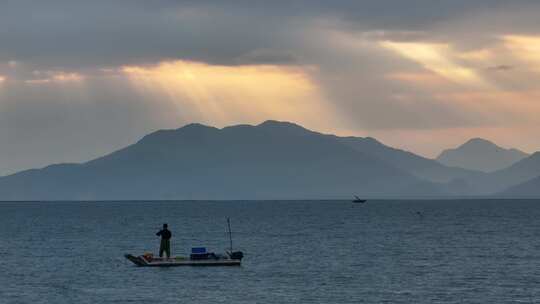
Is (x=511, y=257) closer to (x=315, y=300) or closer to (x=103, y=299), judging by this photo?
(x=315, y=300)

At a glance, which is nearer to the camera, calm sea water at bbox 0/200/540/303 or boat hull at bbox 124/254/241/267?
calm sea water at bbox 0/200/540/303

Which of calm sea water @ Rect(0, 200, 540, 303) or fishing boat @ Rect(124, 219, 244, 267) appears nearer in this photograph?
calm sea water @ Rect(0, 200, 540, 303)

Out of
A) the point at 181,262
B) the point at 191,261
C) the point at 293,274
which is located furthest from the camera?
the point at 191,261

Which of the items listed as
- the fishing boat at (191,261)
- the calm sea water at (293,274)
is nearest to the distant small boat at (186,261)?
the fishing boat at (191,261)

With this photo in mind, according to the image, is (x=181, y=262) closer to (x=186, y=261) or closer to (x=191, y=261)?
(x=186, y=261)

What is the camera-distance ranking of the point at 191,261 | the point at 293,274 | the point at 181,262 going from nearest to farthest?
the point at 293,274, the point at 181,262, the point at 191,261

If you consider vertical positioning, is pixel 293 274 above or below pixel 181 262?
below

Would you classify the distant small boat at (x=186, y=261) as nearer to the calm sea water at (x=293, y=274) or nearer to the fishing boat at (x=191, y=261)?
the fishing boat at (x=191, y=261)

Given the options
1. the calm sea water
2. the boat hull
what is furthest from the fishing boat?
the calm sea water

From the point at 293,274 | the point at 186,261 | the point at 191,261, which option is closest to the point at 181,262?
the point at 186,261

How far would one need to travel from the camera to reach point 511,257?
93.2m

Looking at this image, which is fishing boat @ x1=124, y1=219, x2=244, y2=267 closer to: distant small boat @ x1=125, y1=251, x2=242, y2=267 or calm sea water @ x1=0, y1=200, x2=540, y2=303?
distant small boat @ x1=125, y1=251, x2=242, y2=267

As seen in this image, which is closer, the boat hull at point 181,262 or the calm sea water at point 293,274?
the calm sea water at point 293,274

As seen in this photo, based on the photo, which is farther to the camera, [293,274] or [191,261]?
[191,261]
